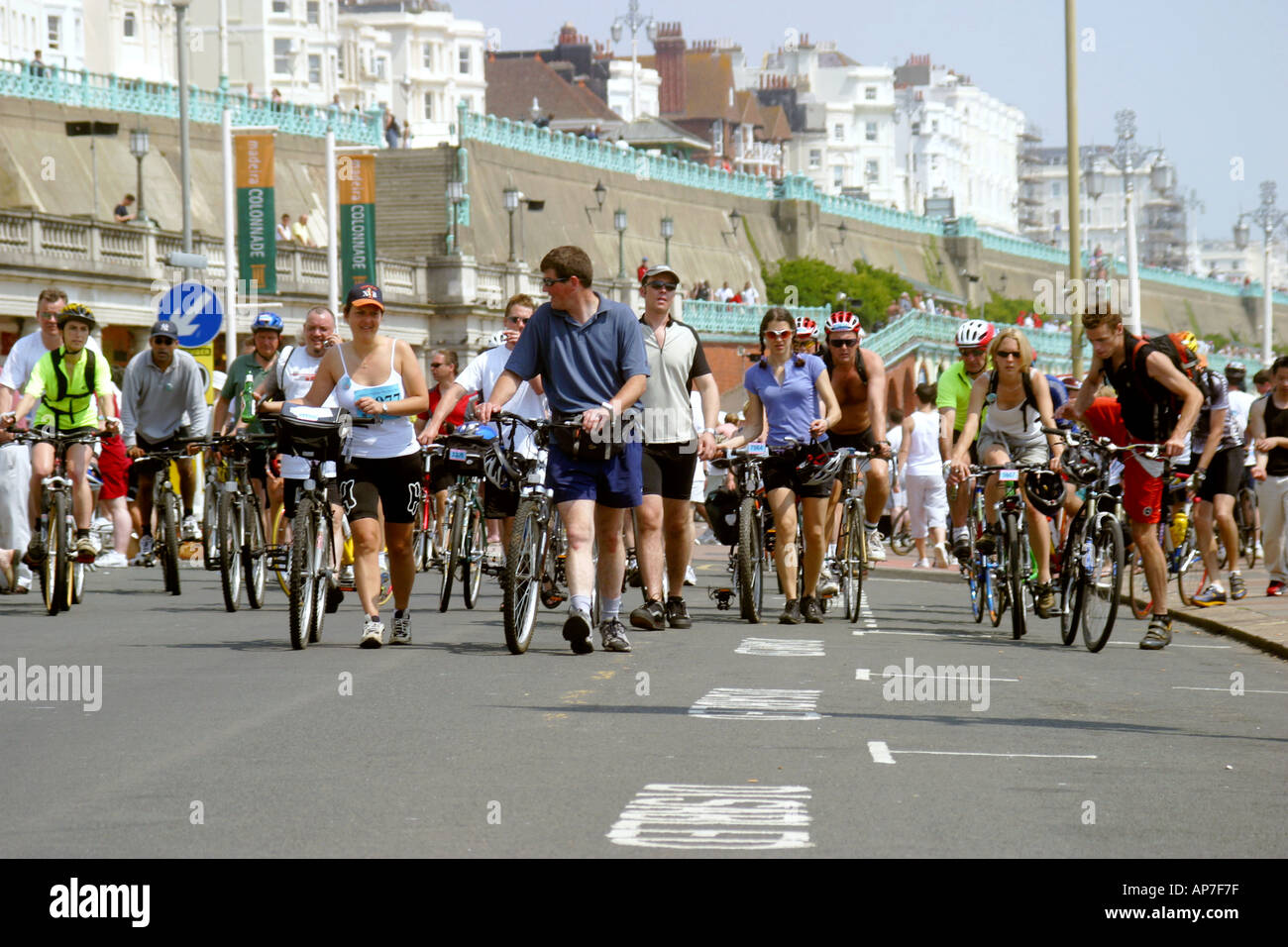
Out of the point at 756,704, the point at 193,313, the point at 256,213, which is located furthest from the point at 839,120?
the point at 756,704

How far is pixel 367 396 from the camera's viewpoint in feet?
40.7

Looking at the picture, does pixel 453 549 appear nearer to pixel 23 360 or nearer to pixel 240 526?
pixel 240 526

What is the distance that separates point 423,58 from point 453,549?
142558mm

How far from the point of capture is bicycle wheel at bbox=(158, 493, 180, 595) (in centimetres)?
1630

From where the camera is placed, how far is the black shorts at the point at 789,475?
14898mm

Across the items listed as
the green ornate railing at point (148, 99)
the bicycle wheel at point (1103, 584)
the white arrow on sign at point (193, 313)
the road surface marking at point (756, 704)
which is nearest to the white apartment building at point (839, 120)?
the green ornate railing at point (148, 99)

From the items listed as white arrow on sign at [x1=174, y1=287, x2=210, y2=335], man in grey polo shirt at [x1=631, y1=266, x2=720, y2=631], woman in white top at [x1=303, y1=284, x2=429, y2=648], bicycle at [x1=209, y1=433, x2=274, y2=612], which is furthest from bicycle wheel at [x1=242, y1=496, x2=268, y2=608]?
→ white arrow on sign at [x1=174, y1=287, x2=210, y2=335]

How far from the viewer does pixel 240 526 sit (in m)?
15.2

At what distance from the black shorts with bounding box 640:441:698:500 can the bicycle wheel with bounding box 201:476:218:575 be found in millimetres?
3279

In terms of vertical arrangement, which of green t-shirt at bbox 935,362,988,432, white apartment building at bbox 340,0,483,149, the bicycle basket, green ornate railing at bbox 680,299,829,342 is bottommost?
the bicycle basket

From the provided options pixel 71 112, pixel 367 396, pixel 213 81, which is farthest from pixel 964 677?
pixel 213 81

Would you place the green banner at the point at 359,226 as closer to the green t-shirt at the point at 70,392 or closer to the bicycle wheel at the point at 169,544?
the bicycle wheel at the point at 169,544

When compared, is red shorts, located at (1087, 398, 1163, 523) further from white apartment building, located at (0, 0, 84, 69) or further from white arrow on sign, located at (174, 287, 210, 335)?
white apartment building, located at (0, 0, 84, 69)
